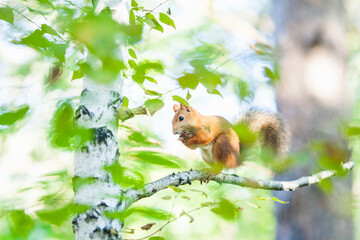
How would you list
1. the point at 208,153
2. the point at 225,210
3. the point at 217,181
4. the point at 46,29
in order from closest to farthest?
the point at 46,29 < the point at 225,210 < the point at 217,181 < the point at 208,153

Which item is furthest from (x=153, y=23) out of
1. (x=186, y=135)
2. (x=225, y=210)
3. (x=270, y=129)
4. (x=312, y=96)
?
(x=312, y=96)

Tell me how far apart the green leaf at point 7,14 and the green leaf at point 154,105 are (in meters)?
0.29

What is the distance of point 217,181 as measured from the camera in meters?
1.25

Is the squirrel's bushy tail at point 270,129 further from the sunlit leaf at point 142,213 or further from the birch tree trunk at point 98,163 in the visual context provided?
the sunlit leaf at point 142,213

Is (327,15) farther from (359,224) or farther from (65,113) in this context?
(359,224)

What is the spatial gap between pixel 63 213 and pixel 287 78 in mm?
2990

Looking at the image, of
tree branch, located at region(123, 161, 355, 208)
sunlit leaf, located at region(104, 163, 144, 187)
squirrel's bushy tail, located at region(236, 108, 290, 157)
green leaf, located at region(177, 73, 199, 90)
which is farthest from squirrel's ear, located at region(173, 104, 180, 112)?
sunlit leaf, located at region(104, 163, 144, 187)

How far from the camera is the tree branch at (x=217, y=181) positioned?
2.90ft

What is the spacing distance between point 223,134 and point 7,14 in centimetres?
130

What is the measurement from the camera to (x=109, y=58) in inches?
14.7

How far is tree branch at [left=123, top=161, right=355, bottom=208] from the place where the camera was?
88 cm

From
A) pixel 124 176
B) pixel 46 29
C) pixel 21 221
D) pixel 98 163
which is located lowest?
pixel 98 163

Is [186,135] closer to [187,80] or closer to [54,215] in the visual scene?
[187,80]

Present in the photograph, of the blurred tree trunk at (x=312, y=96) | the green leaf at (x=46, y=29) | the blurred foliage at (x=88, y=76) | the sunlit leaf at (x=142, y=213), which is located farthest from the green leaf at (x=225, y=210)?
the blurred tree trunk at (x=312, y=96)
